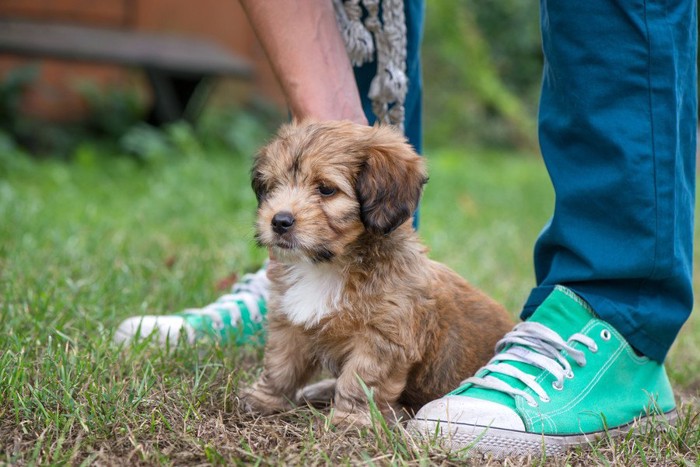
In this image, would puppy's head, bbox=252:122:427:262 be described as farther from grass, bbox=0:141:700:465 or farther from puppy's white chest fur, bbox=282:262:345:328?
grass, bbox=0:141:700:465

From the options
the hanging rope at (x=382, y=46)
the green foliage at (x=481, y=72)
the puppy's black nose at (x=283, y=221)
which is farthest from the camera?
the green foliage at (x=481, y=72)

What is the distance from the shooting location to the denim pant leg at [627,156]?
2.66 meters

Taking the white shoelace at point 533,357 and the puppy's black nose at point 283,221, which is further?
the white shoelace at point 533,357

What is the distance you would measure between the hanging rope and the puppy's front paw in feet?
3.78

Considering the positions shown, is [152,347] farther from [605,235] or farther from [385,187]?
[605,235]

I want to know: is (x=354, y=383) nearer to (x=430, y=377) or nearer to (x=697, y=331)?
(x=430, y=377)

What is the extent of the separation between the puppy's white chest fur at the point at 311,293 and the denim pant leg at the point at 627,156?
2.78ft

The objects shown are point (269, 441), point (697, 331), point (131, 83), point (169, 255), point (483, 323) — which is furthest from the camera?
point (131, 83)

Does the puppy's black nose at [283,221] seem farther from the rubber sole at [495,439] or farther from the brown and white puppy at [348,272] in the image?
the rubber sole at [495,439]

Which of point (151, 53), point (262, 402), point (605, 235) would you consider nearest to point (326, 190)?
point (262, 402)

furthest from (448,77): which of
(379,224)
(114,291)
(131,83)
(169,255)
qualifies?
(379,224)

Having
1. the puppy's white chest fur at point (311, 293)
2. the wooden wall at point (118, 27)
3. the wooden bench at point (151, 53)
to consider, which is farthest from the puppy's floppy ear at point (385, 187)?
the wooden wall at point (118, 27)

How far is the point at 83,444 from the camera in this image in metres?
2.21

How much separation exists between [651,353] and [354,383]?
3.63 ft
